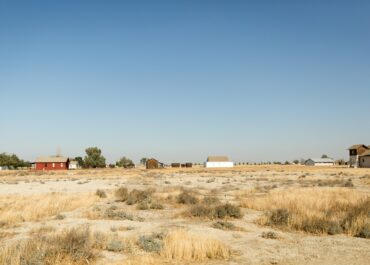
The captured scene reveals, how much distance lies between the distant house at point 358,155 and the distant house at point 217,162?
3834 cm

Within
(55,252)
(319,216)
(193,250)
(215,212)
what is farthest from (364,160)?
(55,252)

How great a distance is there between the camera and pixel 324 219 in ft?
45.3

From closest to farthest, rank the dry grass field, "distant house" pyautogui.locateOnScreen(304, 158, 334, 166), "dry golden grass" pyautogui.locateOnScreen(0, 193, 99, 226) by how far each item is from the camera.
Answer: the dry grass field → "dry golden grass" pyautogui.locateOnScreen(0, 193, 99, 226) → "distant house" pyautogui.locateOnScreen(304, 158, 334, 166)

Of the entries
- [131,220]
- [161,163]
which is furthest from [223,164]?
[131,220]

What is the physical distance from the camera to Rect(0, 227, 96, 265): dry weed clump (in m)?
8.25

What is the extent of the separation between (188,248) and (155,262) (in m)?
1.07

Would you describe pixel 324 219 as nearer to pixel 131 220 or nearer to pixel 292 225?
pixel 292 225

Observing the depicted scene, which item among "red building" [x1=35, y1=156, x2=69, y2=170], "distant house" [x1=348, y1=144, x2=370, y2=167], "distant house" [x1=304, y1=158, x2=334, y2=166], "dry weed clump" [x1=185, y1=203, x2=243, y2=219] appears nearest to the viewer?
"dry weed clump" [x1=185, y1=203, x2=243, y2=219]

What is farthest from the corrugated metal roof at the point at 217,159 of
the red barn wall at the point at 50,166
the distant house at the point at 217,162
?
the red barn wall at the point at 50,166

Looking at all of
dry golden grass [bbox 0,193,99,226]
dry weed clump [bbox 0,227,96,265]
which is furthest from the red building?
dry weed clump [bbox 0,227,96,265]

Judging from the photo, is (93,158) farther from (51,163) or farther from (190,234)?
(190,234)

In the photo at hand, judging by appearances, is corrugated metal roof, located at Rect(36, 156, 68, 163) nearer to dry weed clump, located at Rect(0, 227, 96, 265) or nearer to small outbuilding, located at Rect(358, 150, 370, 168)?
small outbuilding, located at Rect(358, 150, 370, 168)

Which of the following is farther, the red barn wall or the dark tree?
the dark tree

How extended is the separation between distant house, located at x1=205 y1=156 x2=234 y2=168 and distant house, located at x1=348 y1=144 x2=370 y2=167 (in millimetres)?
38338
